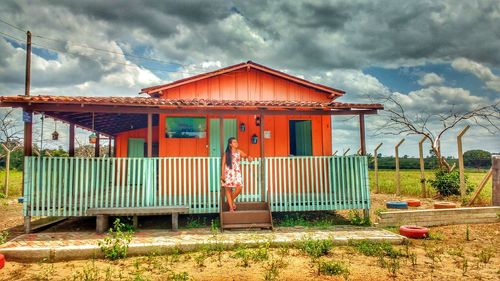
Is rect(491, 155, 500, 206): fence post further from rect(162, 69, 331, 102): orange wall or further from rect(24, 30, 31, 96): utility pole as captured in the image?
rect(24, 30, 31, 96): utility pole

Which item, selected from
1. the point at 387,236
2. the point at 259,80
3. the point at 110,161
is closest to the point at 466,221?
the point at 387,236

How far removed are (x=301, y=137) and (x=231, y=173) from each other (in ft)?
15.4

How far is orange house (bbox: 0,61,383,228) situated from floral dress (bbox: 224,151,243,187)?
36 cm

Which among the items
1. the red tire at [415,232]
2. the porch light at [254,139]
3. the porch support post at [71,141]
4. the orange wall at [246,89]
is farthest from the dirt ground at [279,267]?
the orange wall at [246,89]

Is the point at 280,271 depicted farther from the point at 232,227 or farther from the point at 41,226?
the point at 41,226

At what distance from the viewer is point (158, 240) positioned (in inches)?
275

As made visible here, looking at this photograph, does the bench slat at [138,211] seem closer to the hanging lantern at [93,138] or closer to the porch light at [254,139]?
the porch light at [254,139]

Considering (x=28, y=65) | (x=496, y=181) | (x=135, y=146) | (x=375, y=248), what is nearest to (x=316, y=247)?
(x=375, y=248)

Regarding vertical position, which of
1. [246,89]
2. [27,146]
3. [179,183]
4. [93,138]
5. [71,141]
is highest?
[246,89]

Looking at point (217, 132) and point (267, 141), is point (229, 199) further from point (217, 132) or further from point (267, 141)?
→ point (267, 141)

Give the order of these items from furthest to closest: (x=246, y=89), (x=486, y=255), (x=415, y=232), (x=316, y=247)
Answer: (x=246, y=89) < (x=415, y=232) < (x=316, y=247) < (x=486, y=255)

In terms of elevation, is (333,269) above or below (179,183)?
below

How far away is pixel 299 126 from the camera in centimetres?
1244

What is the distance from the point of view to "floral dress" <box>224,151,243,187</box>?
27.5 feet
